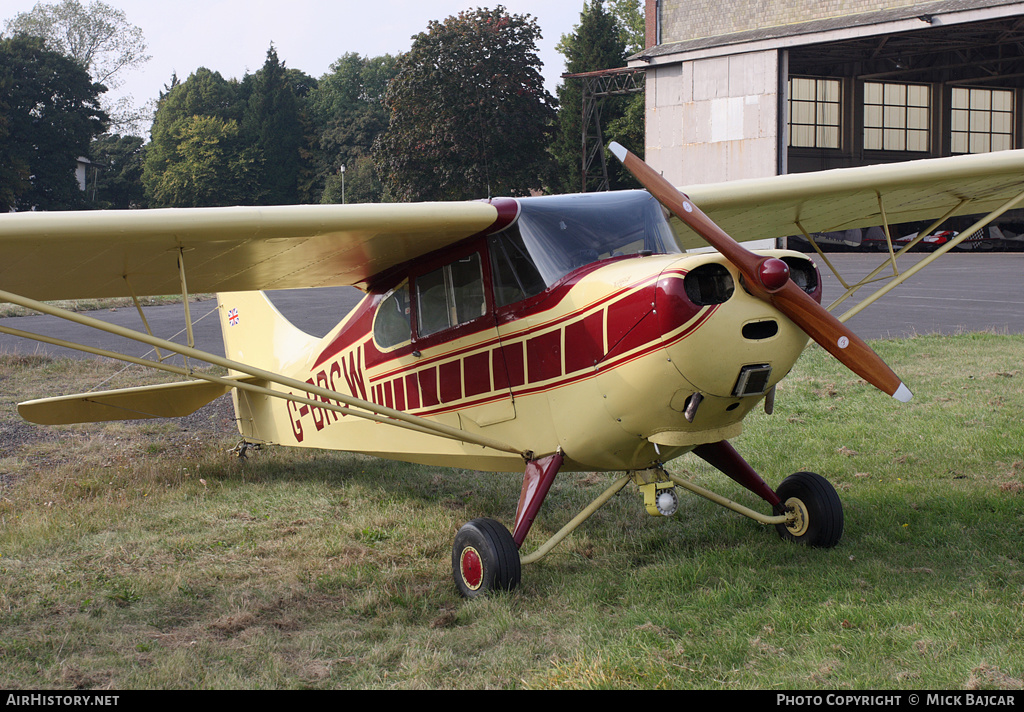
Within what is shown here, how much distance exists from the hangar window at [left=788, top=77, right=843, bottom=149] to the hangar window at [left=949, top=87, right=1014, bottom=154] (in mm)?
7361

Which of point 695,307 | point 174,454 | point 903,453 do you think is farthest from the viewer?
point 174,454

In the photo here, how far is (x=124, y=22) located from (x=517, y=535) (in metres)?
93.9

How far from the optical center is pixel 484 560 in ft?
16.6

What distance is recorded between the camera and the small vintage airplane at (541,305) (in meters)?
4.37

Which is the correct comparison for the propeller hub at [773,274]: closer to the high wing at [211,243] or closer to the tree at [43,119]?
the high wing at [211,243]

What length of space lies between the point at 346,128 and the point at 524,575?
72271 millimetres

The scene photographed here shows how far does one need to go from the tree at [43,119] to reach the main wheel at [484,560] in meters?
63.4

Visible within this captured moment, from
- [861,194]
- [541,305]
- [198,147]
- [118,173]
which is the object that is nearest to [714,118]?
[861,194]

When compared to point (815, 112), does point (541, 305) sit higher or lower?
lower

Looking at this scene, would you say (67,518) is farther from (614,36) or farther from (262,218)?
(614,36)

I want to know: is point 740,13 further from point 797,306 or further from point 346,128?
point 346,128

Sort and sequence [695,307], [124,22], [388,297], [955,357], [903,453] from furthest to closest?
1. [124,22]
2. [955,357]
3. [903,453]
4. [388,297]
5. [695,307]
